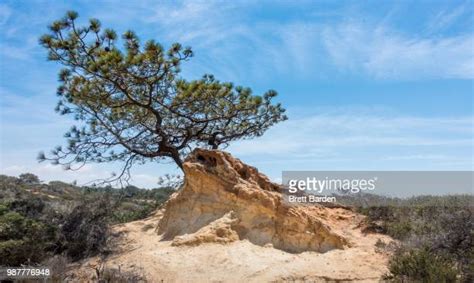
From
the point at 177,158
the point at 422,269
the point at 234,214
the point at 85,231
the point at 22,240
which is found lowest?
the point at 422,269

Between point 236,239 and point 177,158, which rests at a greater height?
point 177,158

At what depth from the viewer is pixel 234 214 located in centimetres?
968

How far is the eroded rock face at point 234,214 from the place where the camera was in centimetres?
934

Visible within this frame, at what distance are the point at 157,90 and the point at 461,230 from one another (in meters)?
7.80

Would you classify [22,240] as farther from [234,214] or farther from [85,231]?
[234,214]

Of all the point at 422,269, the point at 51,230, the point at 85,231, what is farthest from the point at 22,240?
the point at 422,269

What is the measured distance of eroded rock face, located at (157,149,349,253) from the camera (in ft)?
30.6

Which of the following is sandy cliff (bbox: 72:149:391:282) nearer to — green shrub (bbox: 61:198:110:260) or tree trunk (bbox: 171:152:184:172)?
green shrub (bbox: 61:198:110:260)

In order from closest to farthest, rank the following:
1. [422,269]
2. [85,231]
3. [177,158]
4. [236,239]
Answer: [422,269] → [236,239] → [85,231] → [177,158]

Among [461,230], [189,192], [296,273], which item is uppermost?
[189,192]

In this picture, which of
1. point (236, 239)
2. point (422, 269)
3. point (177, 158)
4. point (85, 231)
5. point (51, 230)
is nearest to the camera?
point (422, 269)

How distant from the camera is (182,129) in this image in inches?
546

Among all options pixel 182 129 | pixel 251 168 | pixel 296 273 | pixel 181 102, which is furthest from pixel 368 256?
pixel 182 129

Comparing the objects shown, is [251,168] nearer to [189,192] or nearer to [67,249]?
[189,192]
